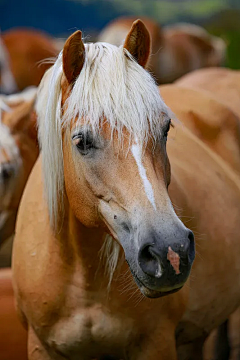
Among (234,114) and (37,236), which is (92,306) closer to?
(37,236)

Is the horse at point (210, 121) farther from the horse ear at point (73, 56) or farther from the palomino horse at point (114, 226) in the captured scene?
the horse ear at point (73, 56)

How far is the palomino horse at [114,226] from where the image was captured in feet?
4.97

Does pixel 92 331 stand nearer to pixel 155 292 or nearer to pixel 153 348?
pixel 153 348

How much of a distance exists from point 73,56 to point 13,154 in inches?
65.0

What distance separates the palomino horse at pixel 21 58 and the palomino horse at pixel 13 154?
11.8 feet

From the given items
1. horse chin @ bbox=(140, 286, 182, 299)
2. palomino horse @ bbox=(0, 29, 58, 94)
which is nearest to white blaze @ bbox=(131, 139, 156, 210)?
horse chin @ bbox=(140, 286, 182, 299)

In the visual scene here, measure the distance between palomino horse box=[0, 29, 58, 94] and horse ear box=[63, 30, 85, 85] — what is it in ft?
17.4

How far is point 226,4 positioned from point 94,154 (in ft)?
37.2

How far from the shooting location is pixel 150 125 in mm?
1629

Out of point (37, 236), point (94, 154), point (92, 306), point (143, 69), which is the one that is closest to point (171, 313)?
point (92, 306)

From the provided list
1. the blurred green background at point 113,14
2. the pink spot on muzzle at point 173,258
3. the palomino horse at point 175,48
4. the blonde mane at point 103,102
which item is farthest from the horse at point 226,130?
the blurred green background at point 113,14

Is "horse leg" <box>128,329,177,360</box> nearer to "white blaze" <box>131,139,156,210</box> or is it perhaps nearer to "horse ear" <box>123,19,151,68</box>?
"white blaze" <box>131,139,156,210</box>

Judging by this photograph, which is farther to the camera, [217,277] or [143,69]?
[217,277]

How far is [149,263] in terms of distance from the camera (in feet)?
4.78
